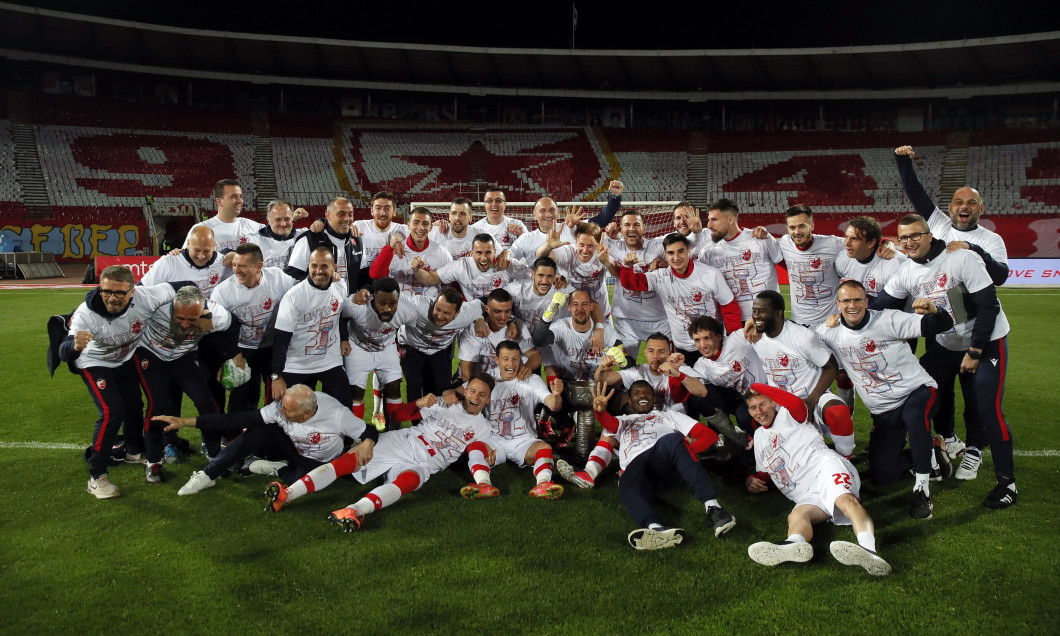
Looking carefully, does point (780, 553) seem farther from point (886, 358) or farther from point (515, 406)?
point (515, 406)

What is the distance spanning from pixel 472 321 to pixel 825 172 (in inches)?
1173

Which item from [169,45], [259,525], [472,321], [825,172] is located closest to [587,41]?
[825,172]

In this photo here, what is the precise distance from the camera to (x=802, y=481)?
15.1ft

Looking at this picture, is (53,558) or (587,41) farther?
(587,41)

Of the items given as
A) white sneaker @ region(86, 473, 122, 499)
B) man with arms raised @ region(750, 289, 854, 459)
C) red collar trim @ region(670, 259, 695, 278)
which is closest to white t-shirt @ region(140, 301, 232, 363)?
white sneaker @ region(86, 473, 122, 499)

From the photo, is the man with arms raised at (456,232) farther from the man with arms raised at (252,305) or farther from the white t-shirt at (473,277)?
the man with arms raised at (252,305)

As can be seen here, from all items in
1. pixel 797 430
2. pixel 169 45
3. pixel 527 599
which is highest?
pixel 169 45

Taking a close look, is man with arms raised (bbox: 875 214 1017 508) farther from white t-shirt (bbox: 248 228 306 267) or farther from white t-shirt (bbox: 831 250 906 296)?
white t-shirt (bbox: 248 228 306 267)

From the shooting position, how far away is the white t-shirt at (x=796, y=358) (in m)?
5.35

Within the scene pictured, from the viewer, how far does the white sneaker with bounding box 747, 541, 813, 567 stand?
387cm

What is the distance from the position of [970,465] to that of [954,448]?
1.79ft

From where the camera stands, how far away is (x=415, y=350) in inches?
257

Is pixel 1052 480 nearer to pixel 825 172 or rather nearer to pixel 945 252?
pixel 945 252

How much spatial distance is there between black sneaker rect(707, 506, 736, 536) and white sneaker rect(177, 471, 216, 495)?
150 inches
